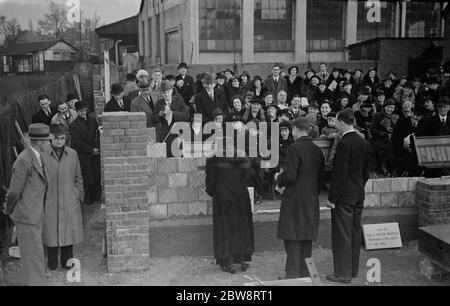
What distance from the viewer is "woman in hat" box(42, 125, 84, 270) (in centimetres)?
654

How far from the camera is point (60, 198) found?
6598mm

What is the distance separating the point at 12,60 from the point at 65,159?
64.5ft

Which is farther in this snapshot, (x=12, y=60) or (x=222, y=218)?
(x=12, y=60)

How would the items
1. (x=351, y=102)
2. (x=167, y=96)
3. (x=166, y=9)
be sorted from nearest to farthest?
(x=167, y=96) → (x=351, y=102) → (x=166, y=9)

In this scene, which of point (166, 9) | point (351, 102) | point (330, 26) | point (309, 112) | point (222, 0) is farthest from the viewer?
point (166, 9)

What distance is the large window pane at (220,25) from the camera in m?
20.6

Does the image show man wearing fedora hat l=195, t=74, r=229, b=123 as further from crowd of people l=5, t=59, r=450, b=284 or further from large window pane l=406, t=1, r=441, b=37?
large window pane l=406, t=1, r=441, b=37

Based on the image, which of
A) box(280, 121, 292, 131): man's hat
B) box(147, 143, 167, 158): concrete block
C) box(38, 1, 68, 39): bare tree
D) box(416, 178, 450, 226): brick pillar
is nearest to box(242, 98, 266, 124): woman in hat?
box(280, 121, 292, 131): man's hat

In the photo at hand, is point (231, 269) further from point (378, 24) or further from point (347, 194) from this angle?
point (378, 24)
